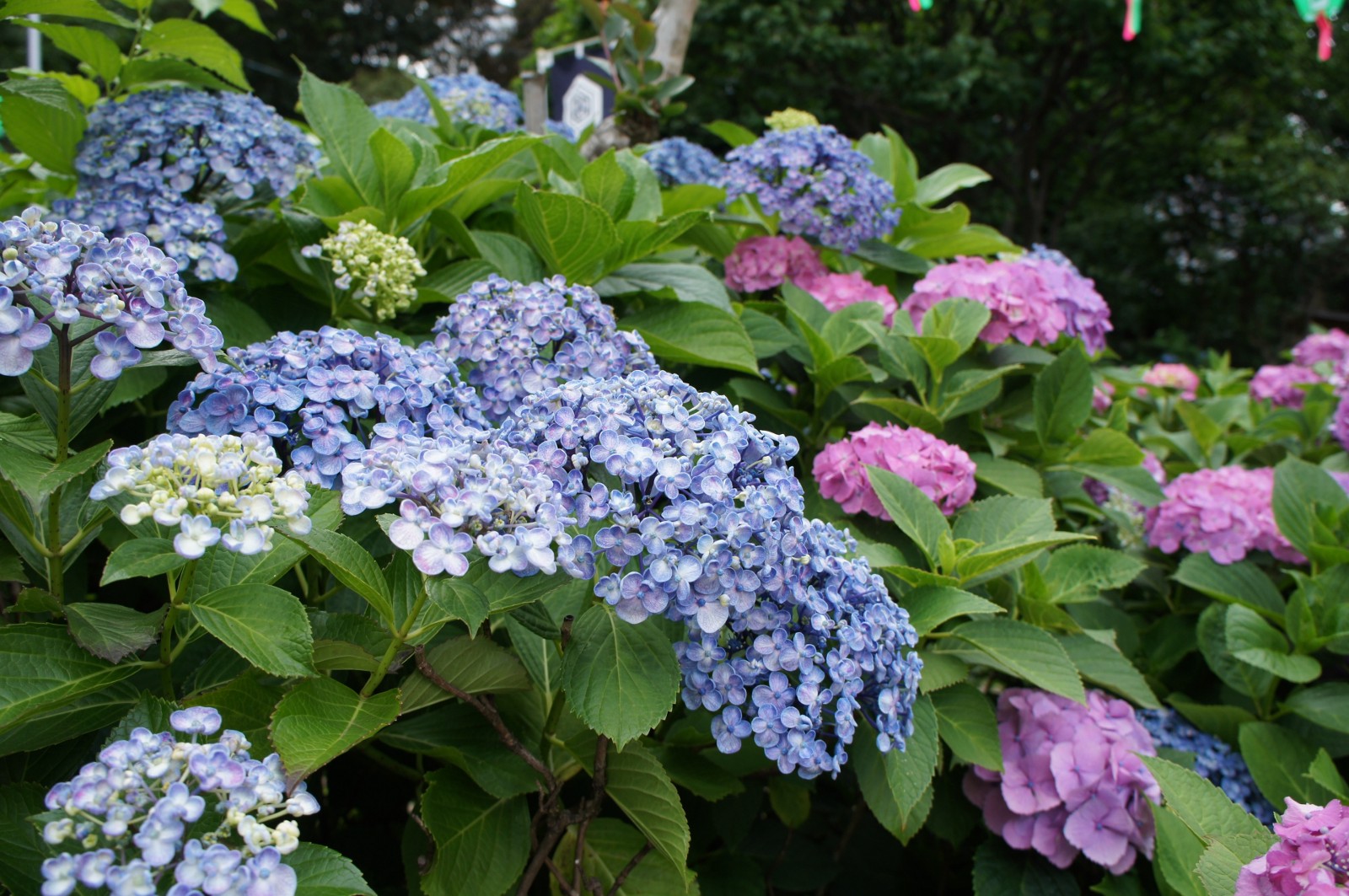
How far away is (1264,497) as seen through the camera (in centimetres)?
226

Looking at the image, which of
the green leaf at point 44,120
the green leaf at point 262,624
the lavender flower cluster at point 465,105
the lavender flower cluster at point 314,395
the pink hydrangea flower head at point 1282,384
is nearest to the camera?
the green leaf at point 262,624

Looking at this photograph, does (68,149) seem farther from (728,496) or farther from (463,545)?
(728,496)

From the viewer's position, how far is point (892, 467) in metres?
1.70

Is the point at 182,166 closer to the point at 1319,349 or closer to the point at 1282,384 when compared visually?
the point at 1282,384

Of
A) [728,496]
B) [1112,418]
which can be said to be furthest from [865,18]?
[728,496]

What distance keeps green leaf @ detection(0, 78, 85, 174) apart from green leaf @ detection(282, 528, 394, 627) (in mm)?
1151

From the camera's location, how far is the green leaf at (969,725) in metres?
1.51

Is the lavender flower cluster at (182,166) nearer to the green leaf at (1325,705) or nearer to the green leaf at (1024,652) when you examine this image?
the green leaf at (1024,652)

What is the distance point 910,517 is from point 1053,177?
1645 centimetres

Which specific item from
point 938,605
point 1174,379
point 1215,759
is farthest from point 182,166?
point 1174,379

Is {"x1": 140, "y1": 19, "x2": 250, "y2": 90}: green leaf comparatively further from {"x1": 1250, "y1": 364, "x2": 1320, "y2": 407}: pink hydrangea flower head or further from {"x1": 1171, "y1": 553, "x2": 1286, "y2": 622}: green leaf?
{"x1": 1250, "y1": 364, "x2": 1320, "y2": 407}: pink hydrangea flower head

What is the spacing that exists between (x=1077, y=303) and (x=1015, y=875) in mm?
1305


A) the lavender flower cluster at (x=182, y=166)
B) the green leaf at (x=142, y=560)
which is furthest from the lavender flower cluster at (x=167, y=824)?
the lavender flower cluster at (x=182, y=166)

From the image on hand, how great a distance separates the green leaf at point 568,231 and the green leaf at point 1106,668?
110cm
